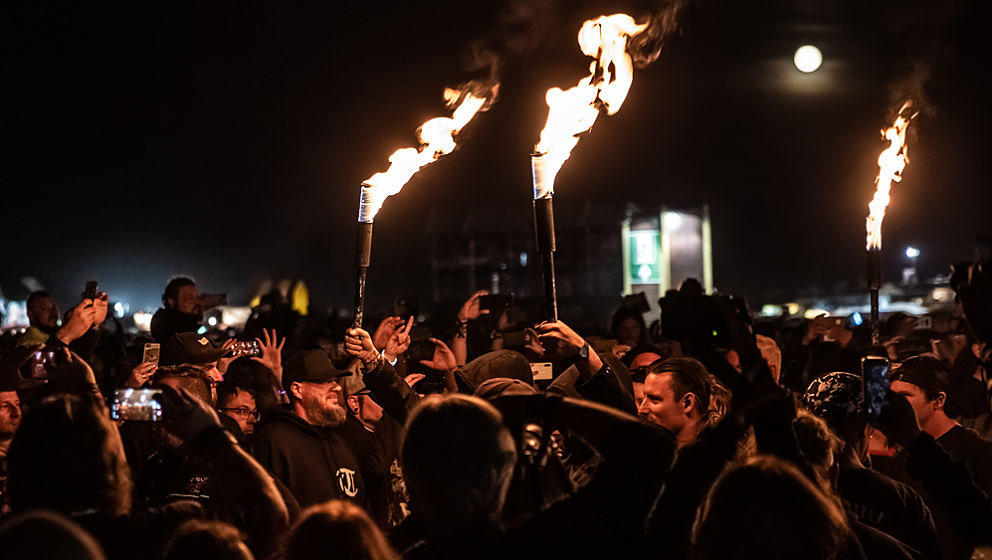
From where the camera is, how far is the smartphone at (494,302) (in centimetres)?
932

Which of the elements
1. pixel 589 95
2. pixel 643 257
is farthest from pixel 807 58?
pixel 643 257

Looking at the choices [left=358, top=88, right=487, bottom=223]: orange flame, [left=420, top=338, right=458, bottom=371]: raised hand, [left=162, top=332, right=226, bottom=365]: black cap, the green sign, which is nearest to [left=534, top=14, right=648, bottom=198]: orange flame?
[left=358, top=88, right=487, bottom=223]: orange flame

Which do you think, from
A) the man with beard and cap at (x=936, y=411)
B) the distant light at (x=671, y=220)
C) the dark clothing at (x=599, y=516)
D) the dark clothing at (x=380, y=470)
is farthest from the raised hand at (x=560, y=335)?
the distant light at (x=671, y=220)

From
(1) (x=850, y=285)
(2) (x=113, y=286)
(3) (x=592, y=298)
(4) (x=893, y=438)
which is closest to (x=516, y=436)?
(4) (x=893, y=438)

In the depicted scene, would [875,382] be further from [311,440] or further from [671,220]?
[671,220]

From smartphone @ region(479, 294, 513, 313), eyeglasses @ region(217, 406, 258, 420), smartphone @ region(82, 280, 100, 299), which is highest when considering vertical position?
smartphone @ region(82, 280, 100, 299)

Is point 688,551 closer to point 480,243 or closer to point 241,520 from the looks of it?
point 241,520

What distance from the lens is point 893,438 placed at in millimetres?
3662

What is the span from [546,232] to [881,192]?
5.24 metres

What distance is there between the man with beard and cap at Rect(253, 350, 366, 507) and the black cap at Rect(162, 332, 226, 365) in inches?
67.7

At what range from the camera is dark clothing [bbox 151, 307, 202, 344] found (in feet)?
31.6

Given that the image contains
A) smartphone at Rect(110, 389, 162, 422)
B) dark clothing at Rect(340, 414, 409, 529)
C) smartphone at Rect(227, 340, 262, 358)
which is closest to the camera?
smartphone at Rect(110, 389, 162, 422)

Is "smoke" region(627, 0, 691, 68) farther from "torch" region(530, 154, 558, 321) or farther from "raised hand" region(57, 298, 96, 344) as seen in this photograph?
"raised hand" region(57, 298, 96, 344)

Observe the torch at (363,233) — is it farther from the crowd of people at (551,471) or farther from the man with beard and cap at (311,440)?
the man with beard and cap at (311,440)
